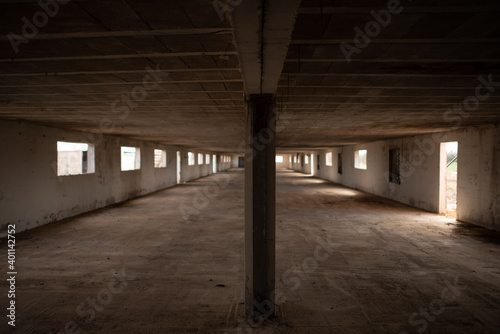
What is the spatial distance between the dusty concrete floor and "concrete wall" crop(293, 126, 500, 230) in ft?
2.30

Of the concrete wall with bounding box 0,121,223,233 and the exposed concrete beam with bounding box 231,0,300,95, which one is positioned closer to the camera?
the exposed concrete beam with bounding box 231,0,300,95

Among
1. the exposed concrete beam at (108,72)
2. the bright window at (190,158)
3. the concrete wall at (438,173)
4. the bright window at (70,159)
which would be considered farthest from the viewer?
the bright window at (190,158)

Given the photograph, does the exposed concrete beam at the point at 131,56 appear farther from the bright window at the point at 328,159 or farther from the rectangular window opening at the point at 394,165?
the bright window at the point at 328,159

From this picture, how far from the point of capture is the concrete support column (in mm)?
2924

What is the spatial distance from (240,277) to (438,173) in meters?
7.28

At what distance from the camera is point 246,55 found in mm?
1937

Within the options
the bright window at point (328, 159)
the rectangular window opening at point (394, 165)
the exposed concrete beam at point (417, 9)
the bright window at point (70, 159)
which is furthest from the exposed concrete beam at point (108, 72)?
the bright window at point (328, 159)

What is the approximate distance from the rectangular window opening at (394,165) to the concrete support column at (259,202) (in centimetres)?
938

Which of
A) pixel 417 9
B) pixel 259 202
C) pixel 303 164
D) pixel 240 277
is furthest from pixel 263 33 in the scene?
pixel 303 164

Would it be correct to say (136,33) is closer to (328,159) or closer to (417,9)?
(417,9)

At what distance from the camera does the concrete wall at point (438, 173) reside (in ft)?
21.7

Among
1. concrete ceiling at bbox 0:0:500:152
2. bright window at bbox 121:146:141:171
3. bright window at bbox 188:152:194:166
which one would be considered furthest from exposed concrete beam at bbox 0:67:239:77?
bright window at bbox 188:152:194:166

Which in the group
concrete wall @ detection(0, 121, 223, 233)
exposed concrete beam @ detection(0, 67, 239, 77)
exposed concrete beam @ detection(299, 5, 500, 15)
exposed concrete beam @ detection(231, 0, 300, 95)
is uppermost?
exposed concrete beam @ detection(299, 5, 500, 15)

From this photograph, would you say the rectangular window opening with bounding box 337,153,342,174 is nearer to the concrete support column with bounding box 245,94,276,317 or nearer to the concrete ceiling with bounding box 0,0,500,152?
the concrete ceiling with bounding box 0,0,500,152
